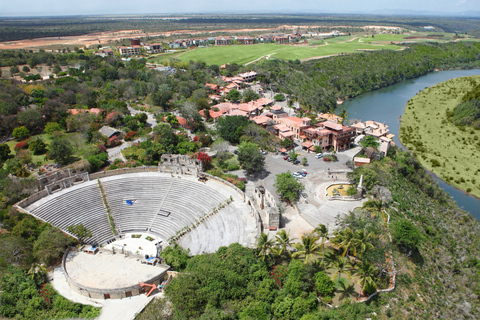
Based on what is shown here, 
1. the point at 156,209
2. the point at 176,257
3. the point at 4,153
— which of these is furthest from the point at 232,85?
the point at 176,257

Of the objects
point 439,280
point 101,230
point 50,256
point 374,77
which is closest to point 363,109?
point 374,77

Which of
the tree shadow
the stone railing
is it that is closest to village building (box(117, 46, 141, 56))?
the stone railing

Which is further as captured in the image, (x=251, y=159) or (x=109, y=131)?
(x=109, y=131)

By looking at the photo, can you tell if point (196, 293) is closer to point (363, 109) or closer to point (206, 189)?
point (206, 189)

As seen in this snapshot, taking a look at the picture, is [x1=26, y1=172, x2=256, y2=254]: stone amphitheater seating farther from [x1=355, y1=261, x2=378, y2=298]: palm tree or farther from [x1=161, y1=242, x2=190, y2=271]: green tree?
[x1=355, y1=261, x2=378, y2=298]: palm tree

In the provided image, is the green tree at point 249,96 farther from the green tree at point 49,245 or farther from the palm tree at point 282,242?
the green tree at point 49,245

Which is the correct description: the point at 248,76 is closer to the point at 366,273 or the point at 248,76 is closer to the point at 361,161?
the point at 361,161
